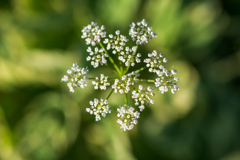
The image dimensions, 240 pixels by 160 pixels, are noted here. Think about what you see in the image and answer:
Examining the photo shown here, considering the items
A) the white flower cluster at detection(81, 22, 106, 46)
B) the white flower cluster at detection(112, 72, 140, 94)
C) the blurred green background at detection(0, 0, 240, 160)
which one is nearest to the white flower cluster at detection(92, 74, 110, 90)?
the white flower cluster at detection(112, 72, 140, 94)

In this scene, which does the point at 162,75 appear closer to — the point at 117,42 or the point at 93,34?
the point at 117,42

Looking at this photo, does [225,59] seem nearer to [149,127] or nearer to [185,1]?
[185,1]

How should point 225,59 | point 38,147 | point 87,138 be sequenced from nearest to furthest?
point 38,147 → point 87,138 → point 225,59

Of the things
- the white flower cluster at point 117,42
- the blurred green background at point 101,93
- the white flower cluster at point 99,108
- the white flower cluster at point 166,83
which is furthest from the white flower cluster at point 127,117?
the blurred green background at point 101,93

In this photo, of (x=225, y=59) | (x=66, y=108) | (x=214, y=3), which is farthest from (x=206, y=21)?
(x=66, y=108)

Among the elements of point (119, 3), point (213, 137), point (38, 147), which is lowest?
point (213, 137)

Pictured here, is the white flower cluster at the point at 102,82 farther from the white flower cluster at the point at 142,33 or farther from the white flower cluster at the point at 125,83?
the white flower cluster at the point at 142,33
